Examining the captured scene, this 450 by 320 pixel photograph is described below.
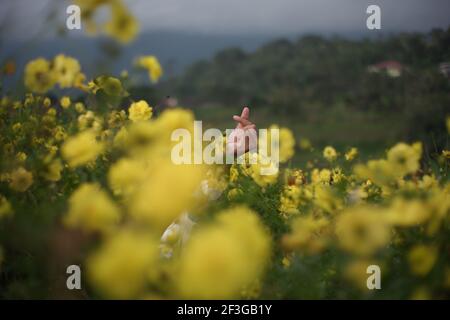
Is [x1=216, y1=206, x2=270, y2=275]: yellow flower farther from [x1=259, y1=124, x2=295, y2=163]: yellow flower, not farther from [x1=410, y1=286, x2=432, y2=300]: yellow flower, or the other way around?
[x1=259, y1=124, x2=295, y2=163]: yellow flower

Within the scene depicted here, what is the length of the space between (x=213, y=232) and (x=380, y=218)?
42cm

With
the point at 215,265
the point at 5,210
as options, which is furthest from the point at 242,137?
the point at 215,265

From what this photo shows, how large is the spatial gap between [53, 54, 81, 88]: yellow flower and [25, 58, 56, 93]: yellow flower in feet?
0.07

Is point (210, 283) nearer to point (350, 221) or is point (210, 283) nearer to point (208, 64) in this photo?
point (350, 221)

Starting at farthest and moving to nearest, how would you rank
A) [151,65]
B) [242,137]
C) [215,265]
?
[242,137]
[151,65]
[215,265]

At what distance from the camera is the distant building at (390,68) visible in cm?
1884

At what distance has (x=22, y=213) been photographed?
1558mm

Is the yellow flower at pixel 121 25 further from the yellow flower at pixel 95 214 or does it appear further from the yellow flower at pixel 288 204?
the yellow flower at pixel 288 204

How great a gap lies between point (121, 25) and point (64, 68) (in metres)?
0.39

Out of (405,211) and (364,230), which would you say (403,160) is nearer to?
(405,211)

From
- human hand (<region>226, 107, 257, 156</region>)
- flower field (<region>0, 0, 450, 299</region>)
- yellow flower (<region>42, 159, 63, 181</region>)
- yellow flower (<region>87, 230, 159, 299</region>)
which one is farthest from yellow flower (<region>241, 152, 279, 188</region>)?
yellow flower (<region>87, 230, 159, 299</region>)

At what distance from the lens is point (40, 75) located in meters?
1.67

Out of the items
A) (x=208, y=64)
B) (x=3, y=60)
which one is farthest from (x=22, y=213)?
(x=208, y=64)

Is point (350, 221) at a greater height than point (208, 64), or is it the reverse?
point (208, 64)
